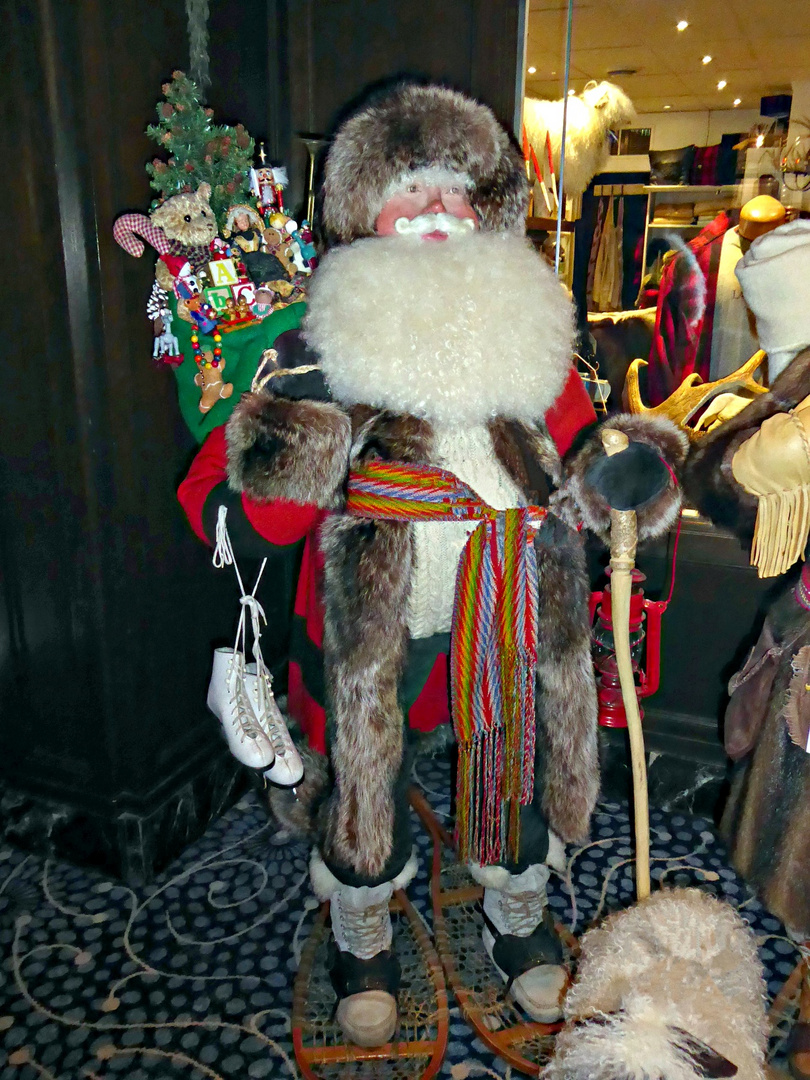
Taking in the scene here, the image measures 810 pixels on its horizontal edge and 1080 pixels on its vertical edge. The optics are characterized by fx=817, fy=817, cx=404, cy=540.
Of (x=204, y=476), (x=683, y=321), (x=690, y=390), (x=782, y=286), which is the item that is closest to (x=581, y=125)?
(x=683, y=321)

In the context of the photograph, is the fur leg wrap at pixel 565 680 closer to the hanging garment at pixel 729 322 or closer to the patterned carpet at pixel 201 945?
the patterned carpet at pixel 201 945

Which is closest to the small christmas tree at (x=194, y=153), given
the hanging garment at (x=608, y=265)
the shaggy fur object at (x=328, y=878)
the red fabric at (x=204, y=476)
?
the red fabric at (x=204, y=476)

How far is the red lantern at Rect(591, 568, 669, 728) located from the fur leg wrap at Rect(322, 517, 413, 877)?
56 centimetres

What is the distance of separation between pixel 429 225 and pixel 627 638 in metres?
0.77

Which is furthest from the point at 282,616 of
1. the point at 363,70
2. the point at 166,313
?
the point at 363,70

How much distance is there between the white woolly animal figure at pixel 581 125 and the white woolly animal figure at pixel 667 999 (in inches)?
65.7

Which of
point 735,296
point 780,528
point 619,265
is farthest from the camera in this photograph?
point 619,265

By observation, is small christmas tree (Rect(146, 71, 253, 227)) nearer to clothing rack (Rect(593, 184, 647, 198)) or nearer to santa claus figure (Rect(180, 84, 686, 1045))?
santa claus figure (Rect(180, 84, 686, 1045))

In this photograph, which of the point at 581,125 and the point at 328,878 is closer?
the point at 328,878

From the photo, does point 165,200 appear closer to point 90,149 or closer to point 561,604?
point 90,149

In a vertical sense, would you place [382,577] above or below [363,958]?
above

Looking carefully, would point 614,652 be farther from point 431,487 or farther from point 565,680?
point 431,487

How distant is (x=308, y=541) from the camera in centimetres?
156

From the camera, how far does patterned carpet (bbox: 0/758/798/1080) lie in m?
1.55
